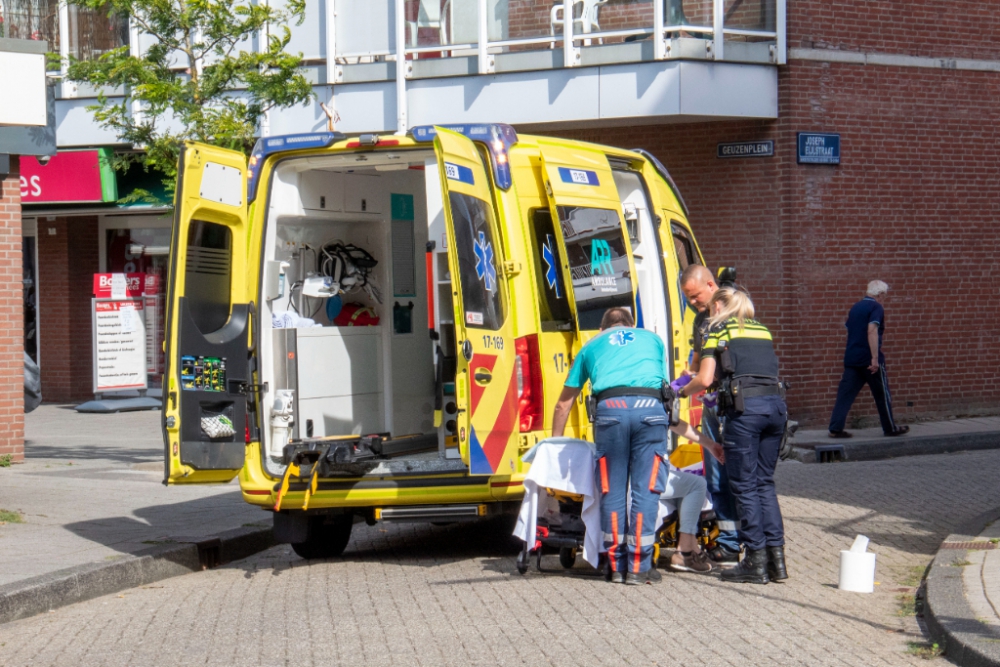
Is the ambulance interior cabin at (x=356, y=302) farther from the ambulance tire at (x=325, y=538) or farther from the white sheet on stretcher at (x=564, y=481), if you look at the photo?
the white sheet on stretcher at (x=564, y=481)

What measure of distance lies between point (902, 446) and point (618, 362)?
8047 mm

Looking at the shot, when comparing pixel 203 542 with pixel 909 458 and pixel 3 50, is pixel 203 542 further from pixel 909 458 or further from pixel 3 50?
pixel 909 458

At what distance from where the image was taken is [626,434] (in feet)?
25.7

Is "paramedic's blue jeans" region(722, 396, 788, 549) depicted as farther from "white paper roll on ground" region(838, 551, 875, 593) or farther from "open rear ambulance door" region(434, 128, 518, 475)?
"open rear ambulance door" region(434, 128, 518, 475)

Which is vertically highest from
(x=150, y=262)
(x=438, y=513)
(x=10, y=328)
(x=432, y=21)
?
(x=432, y=21)

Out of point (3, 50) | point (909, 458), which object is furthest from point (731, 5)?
point (3, 50)

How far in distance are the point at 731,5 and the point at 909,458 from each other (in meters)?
5.71

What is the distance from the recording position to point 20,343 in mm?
13648

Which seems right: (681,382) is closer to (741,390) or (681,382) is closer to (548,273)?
(741,390)

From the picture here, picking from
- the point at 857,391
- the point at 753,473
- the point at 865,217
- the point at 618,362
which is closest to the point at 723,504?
the point at 753,473

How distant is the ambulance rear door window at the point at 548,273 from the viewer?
841 centimetres

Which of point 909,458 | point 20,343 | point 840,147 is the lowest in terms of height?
point 909,458

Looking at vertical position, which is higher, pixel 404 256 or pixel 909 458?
pixel 404 256

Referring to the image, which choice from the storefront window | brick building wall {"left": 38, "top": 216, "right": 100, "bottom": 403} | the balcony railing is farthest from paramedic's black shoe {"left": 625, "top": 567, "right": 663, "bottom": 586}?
brick building wall {"left": 38, "top": 216, "right": 100, "bottom": 403}
